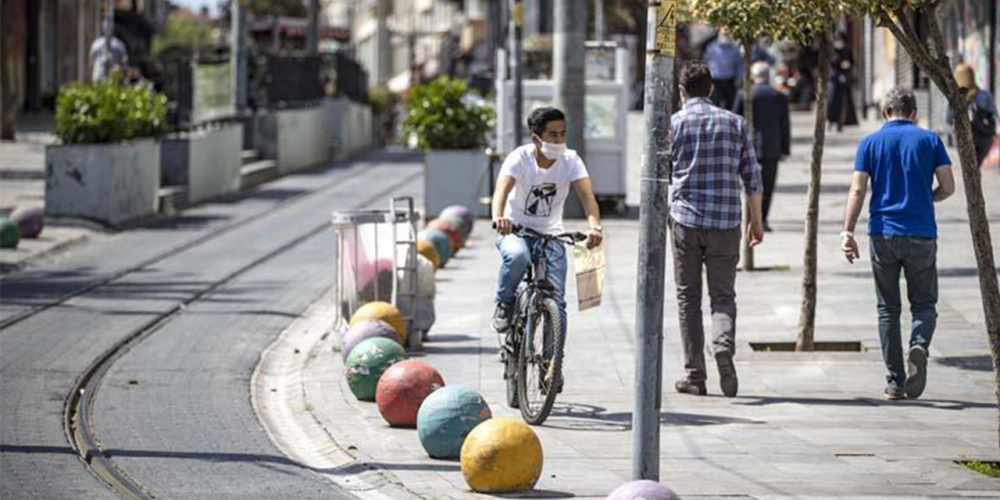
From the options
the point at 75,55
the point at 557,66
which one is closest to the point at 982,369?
the point at 557,66

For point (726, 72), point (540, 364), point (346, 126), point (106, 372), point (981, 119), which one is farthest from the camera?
point (346, 126)

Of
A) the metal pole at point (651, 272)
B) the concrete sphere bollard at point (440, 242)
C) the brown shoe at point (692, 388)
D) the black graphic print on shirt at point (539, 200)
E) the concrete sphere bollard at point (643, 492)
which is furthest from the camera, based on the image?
the concrete sphere bollard at point (440, 242)

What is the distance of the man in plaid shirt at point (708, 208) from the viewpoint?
Answer: 11.9m

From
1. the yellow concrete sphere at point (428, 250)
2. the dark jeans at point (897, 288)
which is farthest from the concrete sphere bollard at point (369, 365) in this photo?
the yellow concrete sphere at point (428, 250)

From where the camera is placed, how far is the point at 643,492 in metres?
8.01

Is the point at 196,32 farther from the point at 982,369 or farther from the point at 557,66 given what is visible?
the point at 982,369

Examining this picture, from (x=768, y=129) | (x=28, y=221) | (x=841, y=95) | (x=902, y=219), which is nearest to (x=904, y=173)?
(x=902, y=219)

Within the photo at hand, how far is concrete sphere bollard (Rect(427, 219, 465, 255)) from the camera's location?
21047 millimetres

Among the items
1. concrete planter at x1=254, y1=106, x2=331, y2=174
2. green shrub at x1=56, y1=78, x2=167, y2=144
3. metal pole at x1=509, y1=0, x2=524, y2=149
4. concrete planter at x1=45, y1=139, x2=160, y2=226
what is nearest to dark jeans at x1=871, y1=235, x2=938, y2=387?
metal pole at x1=509, y1=0, x2=524, y2=149

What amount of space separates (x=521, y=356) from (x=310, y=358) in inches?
141

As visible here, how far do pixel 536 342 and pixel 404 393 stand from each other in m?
0.78

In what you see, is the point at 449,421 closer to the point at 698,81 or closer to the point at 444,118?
the point at 698,81

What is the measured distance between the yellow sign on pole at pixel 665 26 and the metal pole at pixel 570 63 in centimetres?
1530

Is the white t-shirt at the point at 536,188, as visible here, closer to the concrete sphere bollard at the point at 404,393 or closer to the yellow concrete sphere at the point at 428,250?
the concrete sphere bollard at the point at 404,393
